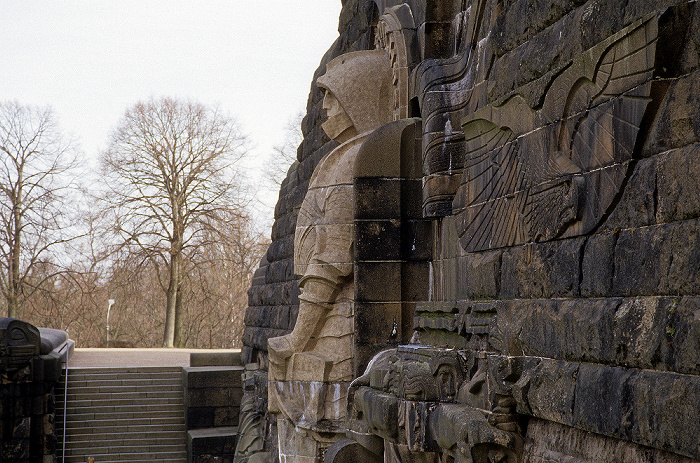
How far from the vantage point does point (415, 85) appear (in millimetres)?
7078

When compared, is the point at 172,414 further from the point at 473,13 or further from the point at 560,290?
the point at 560,290

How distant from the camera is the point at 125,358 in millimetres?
A: 20312

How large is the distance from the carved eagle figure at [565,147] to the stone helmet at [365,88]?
3148mm

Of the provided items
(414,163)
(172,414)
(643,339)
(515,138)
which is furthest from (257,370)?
(643,339)

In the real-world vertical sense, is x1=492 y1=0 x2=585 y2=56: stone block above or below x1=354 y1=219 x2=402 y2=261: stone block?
above

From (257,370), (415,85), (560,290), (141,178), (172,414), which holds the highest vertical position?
(141,178)

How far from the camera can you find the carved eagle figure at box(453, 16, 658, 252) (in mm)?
3328

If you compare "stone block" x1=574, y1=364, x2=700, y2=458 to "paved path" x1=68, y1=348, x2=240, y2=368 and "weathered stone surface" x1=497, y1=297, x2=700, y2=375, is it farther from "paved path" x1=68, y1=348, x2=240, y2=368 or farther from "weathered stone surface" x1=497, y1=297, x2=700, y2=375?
"paved path" x1=68, y1=348, x2=240, y2=368

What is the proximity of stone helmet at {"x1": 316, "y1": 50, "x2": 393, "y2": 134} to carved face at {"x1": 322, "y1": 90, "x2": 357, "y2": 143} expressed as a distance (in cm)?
10

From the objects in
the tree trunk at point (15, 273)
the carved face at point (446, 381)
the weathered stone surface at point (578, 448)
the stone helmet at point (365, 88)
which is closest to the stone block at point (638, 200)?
the weathered stone surface at point (578, 448)

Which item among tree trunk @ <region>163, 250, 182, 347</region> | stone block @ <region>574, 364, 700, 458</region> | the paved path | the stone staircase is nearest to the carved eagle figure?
stone block @ <region>574, 364, 700, 458</region>

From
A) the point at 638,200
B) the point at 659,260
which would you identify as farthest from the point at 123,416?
the point at 659,260

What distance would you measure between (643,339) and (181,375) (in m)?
15.6

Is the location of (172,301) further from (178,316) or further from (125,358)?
Result: (125,358)
